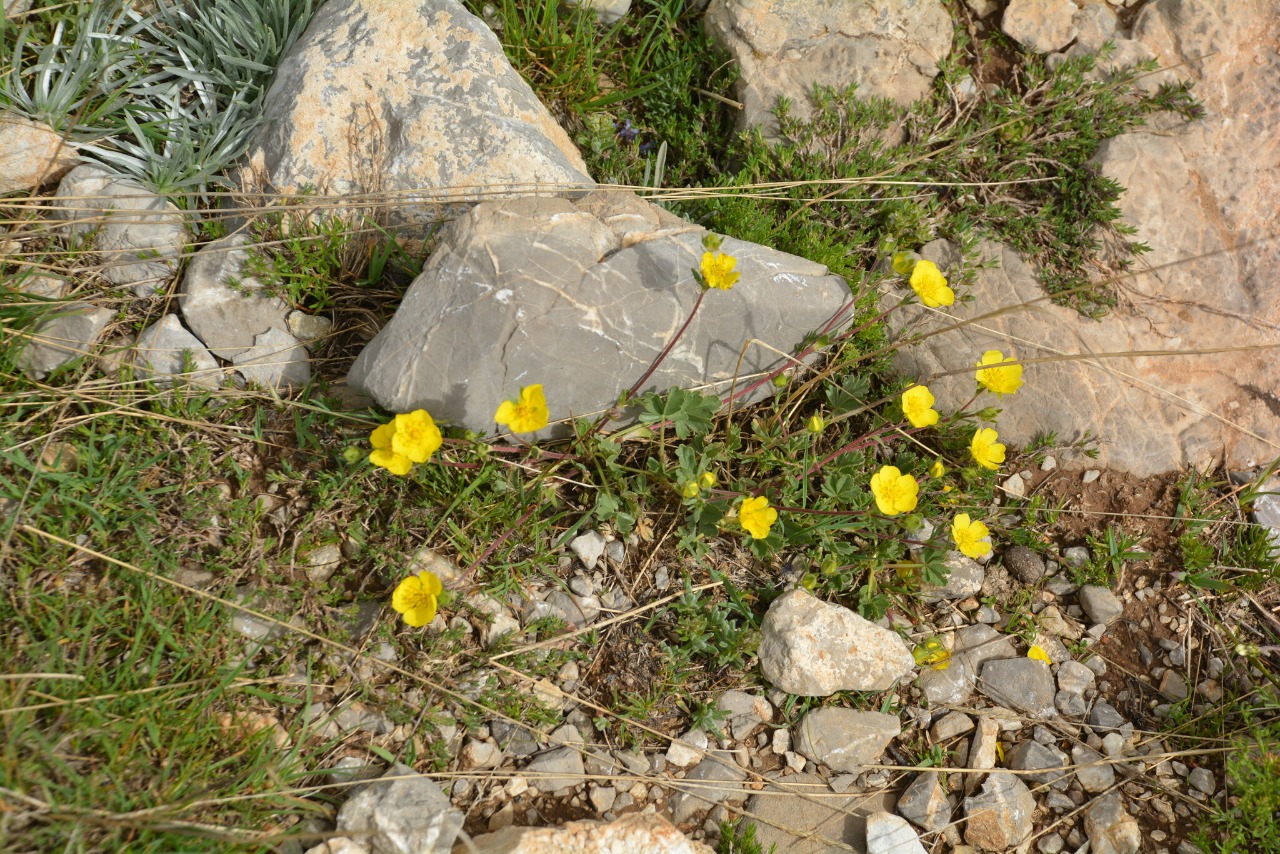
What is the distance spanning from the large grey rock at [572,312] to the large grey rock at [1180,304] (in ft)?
2.54

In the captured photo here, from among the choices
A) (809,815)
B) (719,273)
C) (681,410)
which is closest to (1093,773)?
(809,815)

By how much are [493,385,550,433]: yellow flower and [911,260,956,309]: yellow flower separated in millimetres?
1414

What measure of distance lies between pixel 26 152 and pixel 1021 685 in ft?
13.4

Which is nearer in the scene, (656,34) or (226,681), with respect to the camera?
(226,681)

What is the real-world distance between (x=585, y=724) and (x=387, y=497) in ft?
3.31

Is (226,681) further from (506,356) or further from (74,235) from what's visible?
(74,235)

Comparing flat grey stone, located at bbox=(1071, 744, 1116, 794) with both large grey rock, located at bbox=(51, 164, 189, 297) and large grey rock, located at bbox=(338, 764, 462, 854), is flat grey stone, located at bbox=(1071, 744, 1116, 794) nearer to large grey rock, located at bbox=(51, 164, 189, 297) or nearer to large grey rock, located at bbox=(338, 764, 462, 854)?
large grey rock, located at bbox=(338, 764, 462, 854)

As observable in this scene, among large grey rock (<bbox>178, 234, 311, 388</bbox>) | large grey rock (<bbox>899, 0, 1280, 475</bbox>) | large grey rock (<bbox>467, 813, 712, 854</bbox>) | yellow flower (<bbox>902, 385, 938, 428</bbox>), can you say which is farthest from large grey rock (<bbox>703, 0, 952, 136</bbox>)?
large grey rock (<bbox>467, 813, 712, 854</bbox>)

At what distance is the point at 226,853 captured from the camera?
2.40 meters

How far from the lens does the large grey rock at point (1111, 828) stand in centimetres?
295

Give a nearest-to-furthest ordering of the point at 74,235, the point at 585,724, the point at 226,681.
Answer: the point at 226,681 → the point at 585,724 → the point at 74,235

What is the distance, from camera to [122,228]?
127 inches

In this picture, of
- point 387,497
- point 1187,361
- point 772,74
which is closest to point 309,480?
point 387,497

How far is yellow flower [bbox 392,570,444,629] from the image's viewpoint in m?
2.74
